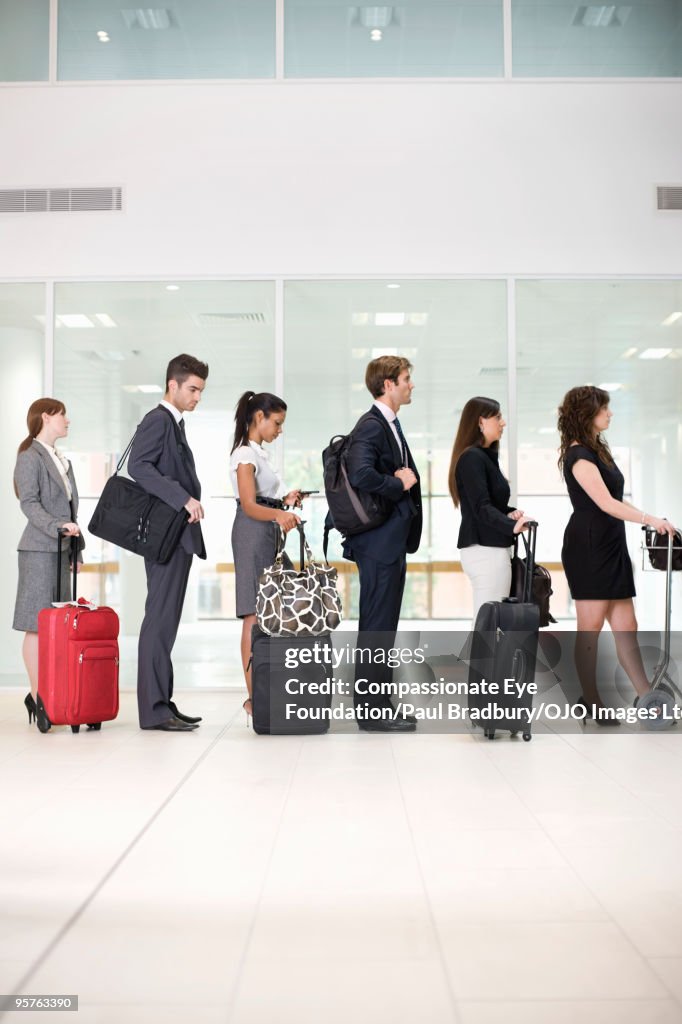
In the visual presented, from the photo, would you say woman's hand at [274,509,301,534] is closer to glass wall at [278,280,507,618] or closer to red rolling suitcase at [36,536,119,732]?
red rolling suitcase at [36,536,119,732]

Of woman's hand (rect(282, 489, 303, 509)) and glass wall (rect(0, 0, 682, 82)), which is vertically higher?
glass wall (rect(0, 0, 682, 82))

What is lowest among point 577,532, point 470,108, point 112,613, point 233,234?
point 112,613

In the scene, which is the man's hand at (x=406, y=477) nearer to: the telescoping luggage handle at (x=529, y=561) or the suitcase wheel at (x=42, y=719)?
the telescoping luggage handle at (x=529, y=561)

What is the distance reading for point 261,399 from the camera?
5113 millimetres

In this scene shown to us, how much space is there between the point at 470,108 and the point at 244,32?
1470 mm

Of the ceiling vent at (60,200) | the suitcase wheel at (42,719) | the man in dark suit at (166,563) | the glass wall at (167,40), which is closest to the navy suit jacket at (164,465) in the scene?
the man in dark suit at (166,563)

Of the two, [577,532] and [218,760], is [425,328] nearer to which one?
[577,532]

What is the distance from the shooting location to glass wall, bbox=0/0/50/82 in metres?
6.50

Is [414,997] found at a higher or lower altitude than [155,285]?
lower

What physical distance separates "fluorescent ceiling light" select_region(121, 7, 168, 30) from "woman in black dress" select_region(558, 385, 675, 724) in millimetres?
3616

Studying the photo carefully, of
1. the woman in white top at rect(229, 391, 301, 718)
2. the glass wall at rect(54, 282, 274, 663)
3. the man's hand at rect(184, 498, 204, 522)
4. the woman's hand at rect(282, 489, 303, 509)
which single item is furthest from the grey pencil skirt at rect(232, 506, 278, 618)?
the glass wall at rect(54, 282, 274, 663)

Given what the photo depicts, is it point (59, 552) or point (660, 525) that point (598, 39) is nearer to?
point (660, 525)

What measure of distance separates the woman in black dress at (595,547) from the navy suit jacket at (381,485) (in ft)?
2.53

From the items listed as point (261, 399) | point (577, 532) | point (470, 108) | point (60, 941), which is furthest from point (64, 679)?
point (470, 108)
